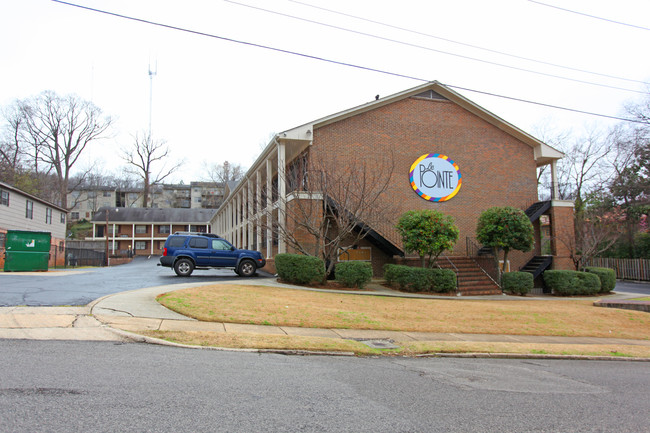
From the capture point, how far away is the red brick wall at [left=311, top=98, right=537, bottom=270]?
21.1 metres

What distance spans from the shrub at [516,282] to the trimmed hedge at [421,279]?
2905mm

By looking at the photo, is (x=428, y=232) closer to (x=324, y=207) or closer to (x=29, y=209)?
(x=324, y=207)

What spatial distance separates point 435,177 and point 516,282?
641 cm

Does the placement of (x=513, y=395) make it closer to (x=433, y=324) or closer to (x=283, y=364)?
(x=283, y=364)

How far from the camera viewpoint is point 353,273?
17.1 meters

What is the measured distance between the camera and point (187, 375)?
5617 mm

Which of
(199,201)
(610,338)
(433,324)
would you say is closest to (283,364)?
(433,324)

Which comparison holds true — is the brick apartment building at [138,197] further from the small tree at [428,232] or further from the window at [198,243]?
the small tree at [428,232]

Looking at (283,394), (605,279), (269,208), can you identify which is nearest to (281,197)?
(269,208)

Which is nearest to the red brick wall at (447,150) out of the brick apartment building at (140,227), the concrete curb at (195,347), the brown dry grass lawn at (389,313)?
the brown dry grass lawn at (389,313)

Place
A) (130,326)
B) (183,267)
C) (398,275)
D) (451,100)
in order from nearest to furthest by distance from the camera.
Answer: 1. (130,326)
2. (398,275)
3. (183,267)
4. (451,100)

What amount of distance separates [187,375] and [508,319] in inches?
406

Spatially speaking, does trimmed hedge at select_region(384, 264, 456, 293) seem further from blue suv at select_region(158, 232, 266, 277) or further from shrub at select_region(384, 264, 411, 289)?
blue suv at select_region(158, 232, 266, 277)

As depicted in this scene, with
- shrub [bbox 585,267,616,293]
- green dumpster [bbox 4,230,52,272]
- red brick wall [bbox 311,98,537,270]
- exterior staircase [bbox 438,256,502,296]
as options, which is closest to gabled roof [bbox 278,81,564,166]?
red brick wall [bbox 311,98,537,270]
